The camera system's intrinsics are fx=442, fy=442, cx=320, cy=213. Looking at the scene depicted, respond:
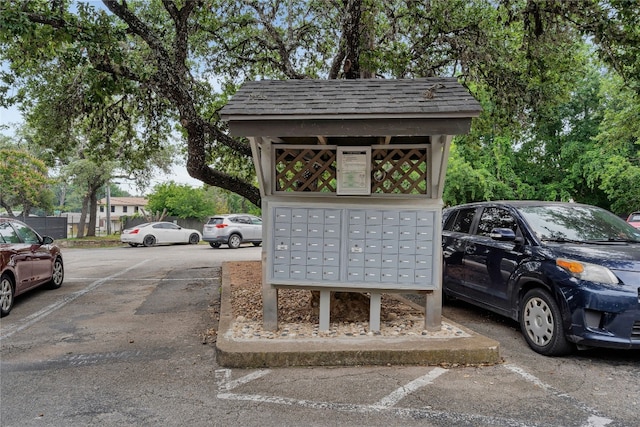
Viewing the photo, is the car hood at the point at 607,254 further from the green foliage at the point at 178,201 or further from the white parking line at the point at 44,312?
the green foliage at the point at 178,201

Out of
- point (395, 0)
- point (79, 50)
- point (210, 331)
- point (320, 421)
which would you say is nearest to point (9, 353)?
point (210, 331)

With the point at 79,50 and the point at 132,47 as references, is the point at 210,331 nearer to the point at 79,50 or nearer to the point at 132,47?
the point at 79,50

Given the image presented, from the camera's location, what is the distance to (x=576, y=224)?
5402 millimetres

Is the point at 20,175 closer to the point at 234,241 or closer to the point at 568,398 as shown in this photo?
the point at 234,241

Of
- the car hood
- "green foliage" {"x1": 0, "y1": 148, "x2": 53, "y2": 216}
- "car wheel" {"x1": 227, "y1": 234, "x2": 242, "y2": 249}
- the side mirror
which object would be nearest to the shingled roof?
the side mirror

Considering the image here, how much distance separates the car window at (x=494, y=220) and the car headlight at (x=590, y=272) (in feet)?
3.68

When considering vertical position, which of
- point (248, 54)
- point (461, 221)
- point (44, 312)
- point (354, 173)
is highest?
point (248, 54)

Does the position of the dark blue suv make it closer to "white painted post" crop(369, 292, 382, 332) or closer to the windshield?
the windshield

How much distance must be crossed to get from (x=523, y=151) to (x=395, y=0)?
20347 millimetres

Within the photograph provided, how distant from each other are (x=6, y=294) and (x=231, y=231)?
524 inches

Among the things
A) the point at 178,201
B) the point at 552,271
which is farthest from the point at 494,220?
the point at 178,201

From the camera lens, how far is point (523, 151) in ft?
87.3

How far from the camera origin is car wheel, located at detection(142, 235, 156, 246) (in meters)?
21.7

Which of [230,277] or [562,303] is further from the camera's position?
[230,277]
